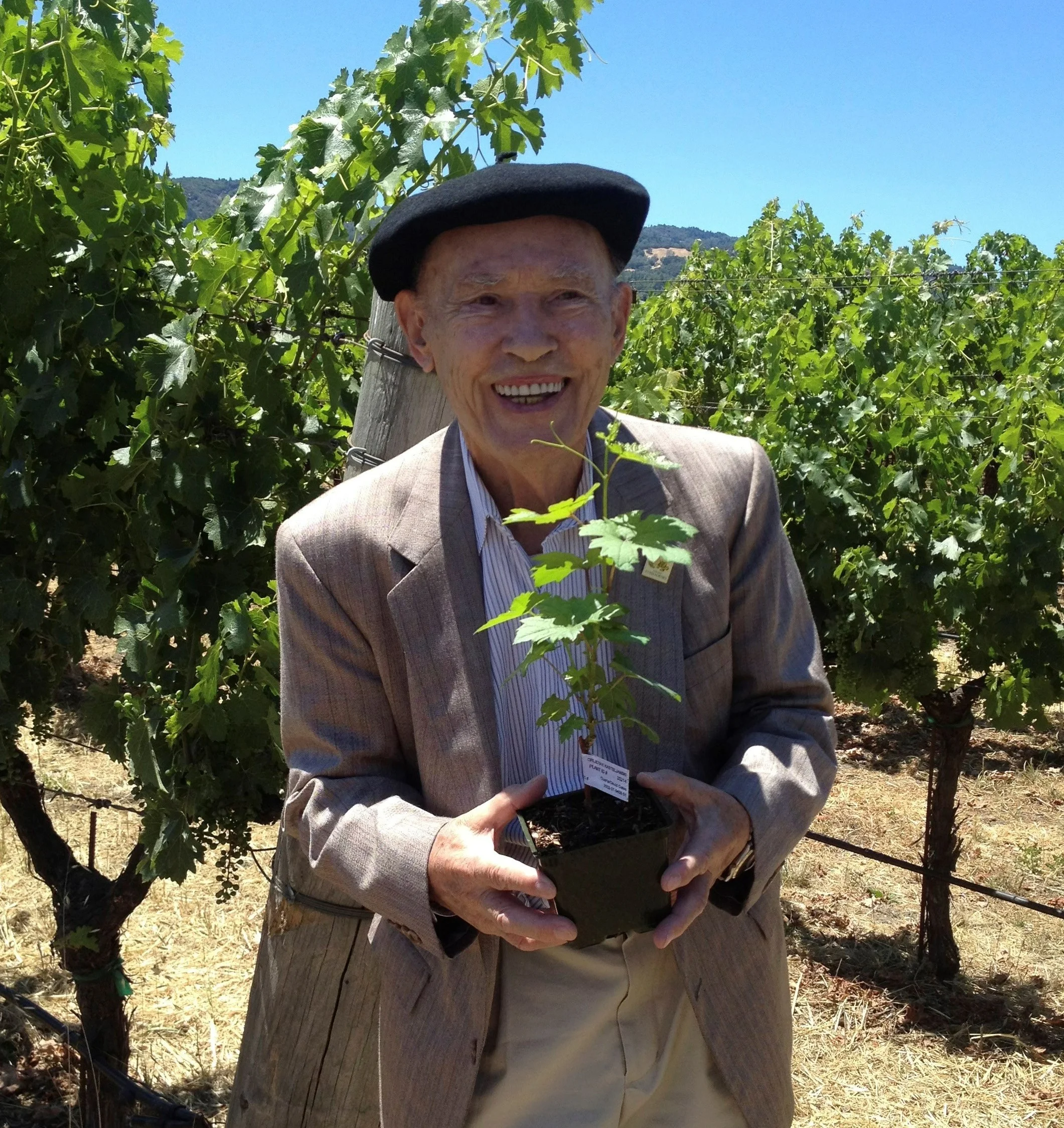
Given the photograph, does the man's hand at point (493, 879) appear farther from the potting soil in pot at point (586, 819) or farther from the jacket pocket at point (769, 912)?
the jacket pocket at point (769, 912)

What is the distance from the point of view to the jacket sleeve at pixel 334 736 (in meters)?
1.53

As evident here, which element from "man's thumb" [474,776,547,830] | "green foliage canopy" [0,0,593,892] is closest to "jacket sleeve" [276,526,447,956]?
"man's thumb" [474,776,547,830]

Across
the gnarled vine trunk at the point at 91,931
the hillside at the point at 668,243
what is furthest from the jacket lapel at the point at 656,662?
the hillside at the point at 668,243

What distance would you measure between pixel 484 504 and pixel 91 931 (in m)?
2.08

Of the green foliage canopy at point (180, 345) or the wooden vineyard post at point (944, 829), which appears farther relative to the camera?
the wooden vineyard post at point (944, 829)

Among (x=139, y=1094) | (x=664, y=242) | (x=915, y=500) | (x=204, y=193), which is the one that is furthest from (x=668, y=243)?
(x=139, y=1094)

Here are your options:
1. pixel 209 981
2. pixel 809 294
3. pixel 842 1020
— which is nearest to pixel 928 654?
pixel 842 1020

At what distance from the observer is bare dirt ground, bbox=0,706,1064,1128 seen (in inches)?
153

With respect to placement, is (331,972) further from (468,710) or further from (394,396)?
(394,396)

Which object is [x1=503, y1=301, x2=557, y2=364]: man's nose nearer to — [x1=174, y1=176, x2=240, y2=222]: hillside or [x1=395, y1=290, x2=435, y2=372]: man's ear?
[x1=395, y1=290, x2=435, y2=372]: man's ear

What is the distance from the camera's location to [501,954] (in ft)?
5.10

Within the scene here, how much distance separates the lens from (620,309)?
1.57 metres

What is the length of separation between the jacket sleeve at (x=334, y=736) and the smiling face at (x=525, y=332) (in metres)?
0.32

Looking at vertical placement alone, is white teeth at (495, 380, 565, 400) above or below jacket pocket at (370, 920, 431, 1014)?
above
